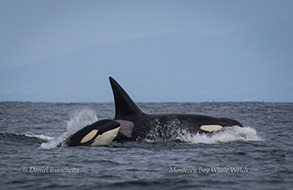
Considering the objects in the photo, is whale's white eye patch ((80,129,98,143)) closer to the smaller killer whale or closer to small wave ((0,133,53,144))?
the smaller killer whale

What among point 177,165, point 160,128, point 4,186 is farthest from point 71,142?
point 4,186

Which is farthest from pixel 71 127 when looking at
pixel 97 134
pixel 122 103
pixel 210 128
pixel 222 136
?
pixel 222 136

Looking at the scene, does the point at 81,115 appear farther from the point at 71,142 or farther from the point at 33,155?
the point at 33,155

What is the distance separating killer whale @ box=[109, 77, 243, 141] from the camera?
13859mm

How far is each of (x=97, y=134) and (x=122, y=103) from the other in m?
1.99

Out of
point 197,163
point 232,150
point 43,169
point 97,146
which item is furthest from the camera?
point 97,146

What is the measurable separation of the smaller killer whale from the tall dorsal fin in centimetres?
145

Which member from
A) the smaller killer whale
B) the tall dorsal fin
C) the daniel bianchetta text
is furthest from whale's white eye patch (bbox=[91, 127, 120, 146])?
the daniel bianchetta text

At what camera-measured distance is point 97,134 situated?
12.6m

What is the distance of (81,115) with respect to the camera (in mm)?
16625

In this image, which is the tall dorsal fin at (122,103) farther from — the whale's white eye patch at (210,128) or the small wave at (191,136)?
the whale's white eye patch at (210,128)

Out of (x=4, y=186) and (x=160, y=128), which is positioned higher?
(x=160, y=128)

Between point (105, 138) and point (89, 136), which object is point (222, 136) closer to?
point (105, 138)

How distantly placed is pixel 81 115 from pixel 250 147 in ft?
22.7
